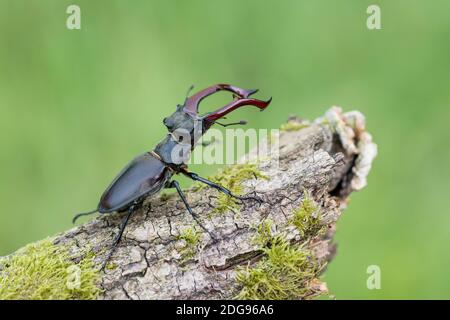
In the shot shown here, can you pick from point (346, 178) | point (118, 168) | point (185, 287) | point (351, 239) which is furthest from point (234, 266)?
point (118, 168)

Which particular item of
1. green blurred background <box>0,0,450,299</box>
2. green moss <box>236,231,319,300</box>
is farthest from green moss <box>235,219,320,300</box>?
green blurred background <box>0,0,450,299</box>

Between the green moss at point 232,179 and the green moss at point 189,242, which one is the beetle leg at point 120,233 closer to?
the green moss at point 189,242

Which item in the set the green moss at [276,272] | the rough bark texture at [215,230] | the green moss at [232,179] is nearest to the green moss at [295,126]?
the rough bark texture at [215,230]

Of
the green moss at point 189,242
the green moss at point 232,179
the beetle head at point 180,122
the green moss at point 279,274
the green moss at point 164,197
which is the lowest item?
the green moss at point 279,274

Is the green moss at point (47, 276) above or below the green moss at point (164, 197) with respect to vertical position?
below

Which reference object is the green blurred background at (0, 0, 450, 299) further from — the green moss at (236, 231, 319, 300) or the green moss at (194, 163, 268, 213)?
the green moss at (236, 231, 319, 300)

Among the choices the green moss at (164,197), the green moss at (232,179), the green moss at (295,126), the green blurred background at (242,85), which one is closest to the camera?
the green moss at (232,179)

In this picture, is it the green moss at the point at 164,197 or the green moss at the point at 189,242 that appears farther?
the green moss at the point at 164,197
